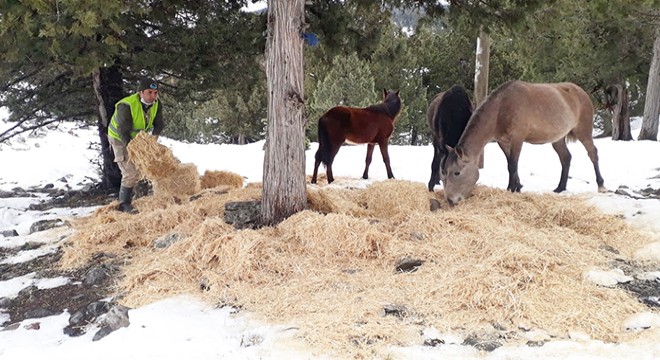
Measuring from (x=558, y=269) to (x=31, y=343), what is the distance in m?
3.75

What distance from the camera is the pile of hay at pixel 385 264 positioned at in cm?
301

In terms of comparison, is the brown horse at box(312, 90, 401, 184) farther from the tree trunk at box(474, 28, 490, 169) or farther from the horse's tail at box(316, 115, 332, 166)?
the tree trunk at box(474, 28, 490, 169)

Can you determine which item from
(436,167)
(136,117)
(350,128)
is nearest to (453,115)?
(436,167)

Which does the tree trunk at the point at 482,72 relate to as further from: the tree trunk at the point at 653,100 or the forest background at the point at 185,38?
the tree trunk at the point at 653,100

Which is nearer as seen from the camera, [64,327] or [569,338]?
[569,338]

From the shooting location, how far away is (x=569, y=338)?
2783 millimetres

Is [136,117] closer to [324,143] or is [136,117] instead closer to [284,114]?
[284,114]

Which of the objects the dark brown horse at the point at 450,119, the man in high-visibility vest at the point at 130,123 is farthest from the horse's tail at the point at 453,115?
the man in high-visibility vest at the point at 130,123

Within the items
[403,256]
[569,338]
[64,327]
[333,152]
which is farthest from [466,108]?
[64,327]

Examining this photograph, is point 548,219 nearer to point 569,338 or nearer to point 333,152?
point 569,338

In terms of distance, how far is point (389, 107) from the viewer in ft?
27.8

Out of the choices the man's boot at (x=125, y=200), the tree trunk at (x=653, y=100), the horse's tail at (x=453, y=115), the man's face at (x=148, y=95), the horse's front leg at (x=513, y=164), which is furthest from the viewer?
the tree trunk at (x=653, y=100)

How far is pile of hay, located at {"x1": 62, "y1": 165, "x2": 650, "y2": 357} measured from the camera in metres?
3.01

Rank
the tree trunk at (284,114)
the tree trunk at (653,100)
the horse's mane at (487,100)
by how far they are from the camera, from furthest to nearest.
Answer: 1. the tree trunk at (653,100)
2. the horse's mane at (487,100)
3. the tree trunk at (284,114)
